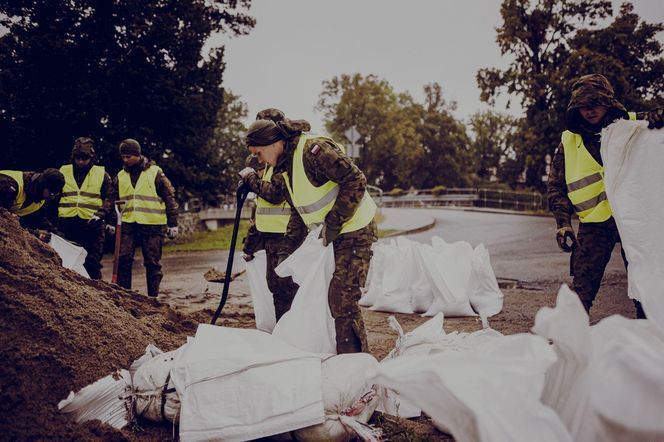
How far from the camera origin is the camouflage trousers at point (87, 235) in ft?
19.3

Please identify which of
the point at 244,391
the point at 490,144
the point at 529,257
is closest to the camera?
the point at 244,391

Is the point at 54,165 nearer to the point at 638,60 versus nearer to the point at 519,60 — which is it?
the point at 519,60

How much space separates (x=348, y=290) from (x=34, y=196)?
3.51m

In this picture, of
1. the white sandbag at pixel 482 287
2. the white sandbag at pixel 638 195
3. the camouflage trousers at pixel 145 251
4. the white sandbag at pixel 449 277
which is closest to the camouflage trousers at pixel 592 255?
the white sandbag at pixel 638 195

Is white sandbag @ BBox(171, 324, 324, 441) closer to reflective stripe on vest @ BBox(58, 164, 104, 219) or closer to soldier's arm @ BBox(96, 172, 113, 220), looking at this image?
soldier's arm @ BBox(96, 172, 113, 220)

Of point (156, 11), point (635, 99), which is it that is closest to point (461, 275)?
point (156, 11)

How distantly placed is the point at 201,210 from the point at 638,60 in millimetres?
19093

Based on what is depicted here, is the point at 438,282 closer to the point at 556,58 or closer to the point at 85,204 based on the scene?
the point at 85,204

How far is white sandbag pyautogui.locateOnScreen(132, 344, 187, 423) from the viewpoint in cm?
239

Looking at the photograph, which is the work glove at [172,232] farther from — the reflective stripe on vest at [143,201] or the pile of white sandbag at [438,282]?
the pile of white sandbag at [438,282]

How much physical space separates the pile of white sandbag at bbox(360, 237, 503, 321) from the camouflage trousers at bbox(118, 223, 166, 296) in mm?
2444

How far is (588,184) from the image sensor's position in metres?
3.25

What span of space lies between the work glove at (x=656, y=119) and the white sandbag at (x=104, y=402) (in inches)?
117

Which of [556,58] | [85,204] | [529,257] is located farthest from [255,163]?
[556,58]
